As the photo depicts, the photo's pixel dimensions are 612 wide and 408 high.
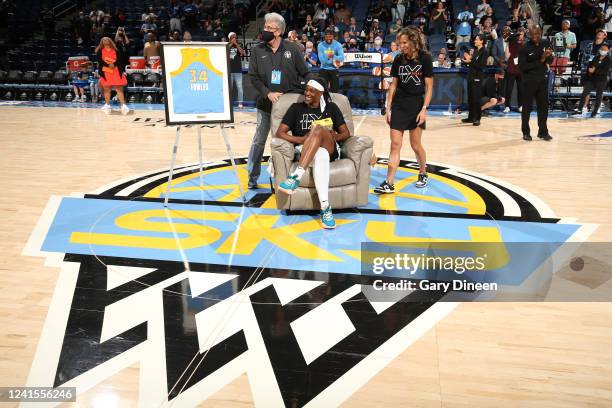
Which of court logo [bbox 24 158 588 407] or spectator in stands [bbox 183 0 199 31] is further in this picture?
spectator in stands [bbox 183 0 199 31]

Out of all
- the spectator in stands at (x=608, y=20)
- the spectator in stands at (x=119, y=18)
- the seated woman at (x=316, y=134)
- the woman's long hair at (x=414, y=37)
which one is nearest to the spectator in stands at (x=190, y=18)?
the spectator in stands at (x=119, y=18)

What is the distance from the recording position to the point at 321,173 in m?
5.04

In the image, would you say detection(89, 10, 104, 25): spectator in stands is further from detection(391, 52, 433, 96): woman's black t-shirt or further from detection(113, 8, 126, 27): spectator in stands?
detection(391, 52, 433, 96): woman's black t-shirt

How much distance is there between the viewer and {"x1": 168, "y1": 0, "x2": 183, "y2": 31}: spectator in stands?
17.0 meters

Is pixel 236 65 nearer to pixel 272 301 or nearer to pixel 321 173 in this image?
pixel 321 173

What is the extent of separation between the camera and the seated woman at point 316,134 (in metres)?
4.96

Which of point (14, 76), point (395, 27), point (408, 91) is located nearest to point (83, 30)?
point (14, 76)

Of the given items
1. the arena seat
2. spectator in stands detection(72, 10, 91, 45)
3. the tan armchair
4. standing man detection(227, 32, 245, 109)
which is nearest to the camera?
the tan armchair

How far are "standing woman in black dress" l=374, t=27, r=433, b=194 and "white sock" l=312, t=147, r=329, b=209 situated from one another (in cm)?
118

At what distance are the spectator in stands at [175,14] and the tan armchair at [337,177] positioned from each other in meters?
12.9

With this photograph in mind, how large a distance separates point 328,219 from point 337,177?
47 centimetres

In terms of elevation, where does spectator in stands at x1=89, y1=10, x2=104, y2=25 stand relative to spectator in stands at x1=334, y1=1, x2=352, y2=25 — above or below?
above

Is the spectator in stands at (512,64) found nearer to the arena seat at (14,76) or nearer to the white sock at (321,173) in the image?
the white sock at (321,173)

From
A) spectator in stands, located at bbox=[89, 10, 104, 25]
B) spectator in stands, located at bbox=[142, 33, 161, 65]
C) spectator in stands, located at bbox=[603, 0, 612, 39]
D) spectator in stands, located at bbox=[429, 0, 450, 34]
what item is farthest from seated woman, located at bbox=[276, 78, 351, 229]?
spectator in stands, located at bbox=[89, 10, 104, 25]
